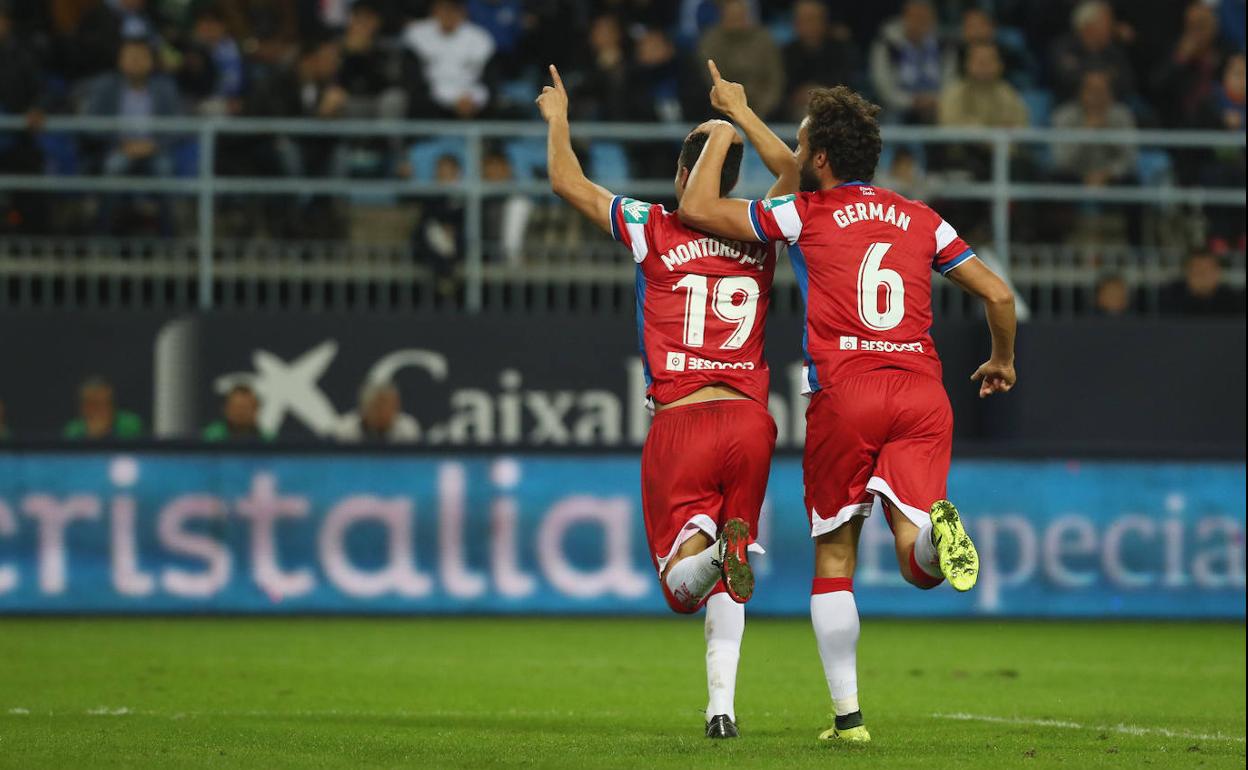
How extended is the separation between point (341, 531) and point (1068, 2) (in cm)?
899

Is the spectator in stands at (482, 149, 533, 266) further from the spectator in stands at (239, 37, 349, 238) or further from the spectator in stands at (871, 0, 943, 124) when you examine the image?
the spectator in stands at (871, 0, 943, 124)

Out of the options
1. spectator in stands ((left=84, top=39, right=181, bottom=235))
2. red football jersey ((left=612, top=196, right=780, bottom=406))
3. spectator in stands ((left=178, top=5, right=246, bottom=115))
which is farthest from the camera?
spectator in stands ((left=178, top=5, right=246, bottom=115))

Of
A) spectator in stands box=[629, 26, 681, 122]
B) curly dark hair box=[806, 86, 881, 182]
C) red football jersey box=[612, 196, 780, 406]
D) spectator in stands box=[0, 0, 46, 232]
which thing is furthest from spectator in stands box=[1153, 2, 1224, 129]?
red football jersey box=[612, 196, 780, 406]

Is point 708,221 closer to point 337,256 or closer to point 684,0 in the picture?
point 337,256

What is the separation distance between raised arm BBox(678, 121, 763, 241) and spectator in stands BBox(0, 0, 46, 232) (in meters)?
9.06

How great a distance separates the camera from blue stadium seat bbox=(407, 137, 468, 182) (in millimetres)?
16094

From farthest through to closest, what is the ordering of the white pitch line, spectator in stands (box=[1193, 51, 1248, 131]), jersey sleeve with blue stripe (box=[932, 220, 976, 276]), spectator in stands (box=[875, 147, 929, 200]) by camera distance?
spectator in stands (box=[1193, 51, 1248, 131]), spectator in stands (box=[875, 147, 929, 200]), the white pitch line, jersey sleeve with blue stripe (box=[932, 220, 976, 276])

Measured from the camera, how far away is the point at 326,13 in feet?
60.7

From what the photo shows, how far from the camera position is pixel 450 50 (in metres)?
17.2

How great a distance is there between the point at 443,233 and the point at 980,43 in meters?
4.87

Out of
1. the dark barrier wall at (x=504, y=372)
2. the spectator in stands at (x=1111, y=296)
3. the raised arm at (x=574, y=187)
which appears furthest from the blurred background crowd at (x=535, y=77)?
the raised arm at (x=574, y=187)

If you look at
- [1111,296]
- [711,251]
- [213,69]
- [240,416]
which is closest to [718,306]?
[711,251]

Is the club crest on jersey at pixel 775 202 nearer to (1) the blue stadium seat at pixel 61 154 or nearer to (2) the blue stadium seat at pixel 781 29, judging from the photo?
(1) the blue stadium seat at pixel 61 154

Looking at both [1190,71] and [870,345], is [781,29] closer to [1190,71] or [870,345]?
[1190,71]
